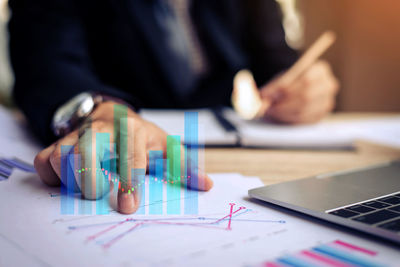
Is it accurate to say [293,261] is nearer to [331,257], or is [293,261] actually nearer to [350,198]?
[331,257]

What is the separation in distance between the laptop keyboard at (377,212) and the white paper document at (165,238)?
0.7 inches

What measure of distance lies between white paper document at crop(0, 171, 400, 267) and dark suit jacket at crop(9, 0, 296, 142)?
1.03ft

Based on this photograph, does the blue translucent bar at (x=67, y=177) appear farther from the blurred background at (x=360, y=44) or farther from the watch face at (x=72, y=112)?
the blurred background at (x=360, y=44)

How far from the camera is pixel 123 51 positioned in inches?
42.0

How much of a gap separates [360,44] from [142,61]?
183 cm

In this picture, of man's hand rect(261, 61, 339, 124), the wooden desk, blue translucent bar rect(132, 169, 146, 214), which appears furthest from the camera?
man's hand rect(261, 61, 339, 124)

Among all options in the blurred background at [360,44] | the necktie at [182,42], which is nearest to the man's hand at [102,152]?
the necktie at [182,42]

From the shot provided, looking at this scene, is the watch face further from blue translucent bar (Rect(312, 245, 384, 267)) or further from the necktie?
the necktie

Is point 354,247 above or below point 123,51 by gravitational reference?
below

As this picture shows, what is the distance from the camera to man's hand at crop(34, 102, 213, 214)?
0.36m

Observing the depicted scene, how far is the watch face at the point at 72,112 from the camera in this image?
21.1 inches

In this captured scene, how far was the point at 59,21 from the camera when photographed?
0.84 m

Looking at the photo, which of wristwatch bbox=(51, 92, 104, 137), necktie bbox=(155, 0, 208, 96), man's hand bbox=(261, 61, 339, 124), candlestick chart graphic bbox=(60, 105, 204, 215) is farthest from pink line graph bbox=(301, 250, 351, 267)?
necktie bbox=(155, 0, 208, 96)

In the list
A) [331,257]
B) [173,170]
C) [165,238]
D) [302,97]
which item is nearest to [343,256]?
[331,257]
